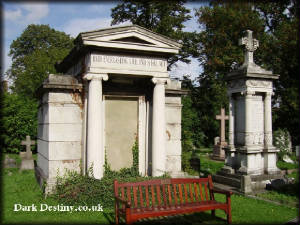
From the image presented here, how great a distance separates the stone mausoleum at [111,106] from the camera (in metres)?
7.22

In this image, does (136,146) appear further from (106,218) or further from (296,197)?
(296,197)

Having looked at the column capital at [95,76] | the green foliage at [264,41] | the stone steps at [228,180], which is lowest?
the stone steps at [228,180]

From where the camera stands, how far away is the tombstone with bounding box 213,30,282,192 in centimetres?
920

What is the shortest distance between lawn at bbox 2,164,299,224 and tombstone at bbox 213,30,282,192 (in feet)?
5.51

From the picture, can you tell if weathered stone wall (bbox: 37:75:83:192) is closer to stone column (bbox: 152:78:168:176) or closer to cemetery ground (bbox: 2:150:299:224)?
cemetery ground (bbox: 2:150:299:224)

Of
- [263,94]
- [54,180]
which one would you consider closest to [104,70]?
[54,180]

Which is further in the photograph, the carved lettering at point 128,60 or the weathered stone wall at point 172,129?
the weathered stone wall at point 172,129

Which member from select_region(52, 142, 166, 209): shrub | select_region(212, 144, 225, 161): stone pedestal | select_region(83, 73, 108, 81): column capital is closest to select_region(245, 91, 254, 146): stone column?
select_region(52, 142, 166, 209): shrub

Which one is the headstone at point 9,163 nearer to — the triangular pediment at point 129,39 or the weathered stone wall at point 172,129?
the weathered stone wall at point 172,129

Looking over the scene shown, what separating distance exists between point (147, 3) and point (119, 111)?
520 inches

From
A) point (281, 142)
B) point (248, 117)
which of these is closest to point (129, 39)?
point (248, 117)

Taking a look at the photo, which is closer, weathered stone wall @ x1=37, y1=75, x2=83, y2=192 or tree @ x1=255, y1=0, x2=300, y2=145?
weathered stone wall @ x1=37, y1=75, x2=83, y2=192

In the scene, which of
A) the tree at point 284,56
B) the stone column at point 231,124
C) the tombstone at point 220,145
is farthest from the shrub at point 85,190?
the tree at point 284,56

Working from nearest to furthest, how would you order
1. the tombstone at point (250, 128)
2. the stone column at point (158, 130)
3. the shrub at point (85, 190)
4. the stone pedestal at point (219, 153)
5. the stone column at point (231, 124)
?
the shrub at point (85, 190) < the stone column at point (158, 130) < the tombstone at point (250, 128) < the stone column at point (231, 124) < the stone pedestal at point (219, 153)
